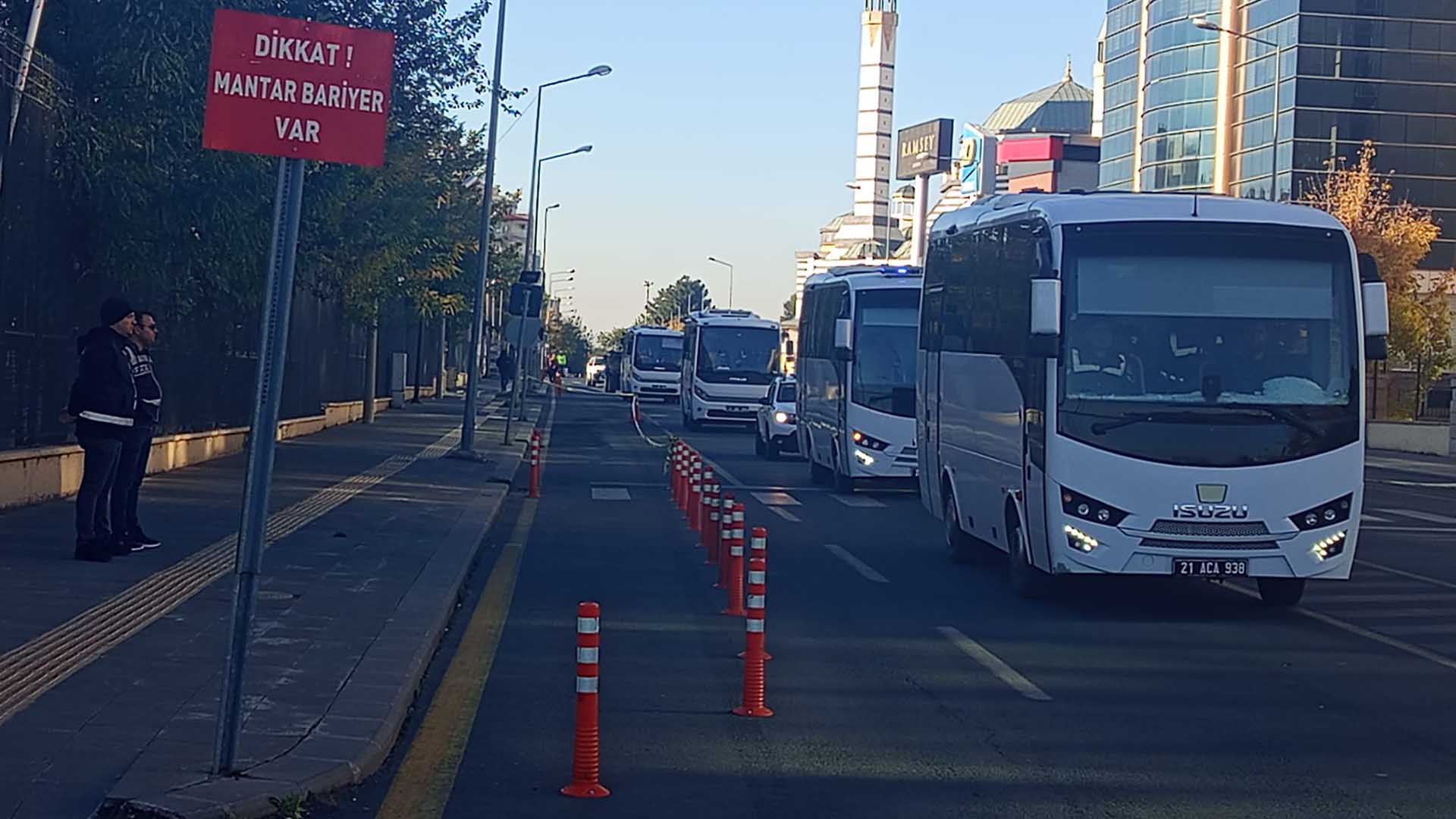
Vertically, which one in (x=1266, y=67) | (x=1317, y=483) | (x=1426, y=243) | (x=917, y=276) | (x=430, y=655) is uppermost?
(x=1266, y=67)

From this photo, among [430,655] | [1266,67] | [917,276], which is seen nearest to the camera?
[430,655]

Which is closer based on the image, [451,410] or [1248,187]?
[451,410]

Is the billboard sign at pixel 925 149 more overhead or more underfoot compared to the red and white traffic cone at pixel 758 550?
more overhead

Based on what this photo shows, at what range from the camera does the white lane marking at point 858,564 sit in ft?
49.9

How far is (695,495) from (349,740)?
12.4 meters

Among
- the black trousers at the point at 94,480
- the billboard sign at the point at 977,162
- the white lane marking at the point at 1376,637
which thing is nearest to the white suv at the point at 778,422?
the white lane marking at the point at 1376,637

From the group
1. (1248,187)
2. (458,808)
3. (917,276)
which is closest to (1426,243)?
(1248,187)

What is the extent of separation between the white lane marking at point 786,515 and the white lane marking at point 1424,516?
8.51 m

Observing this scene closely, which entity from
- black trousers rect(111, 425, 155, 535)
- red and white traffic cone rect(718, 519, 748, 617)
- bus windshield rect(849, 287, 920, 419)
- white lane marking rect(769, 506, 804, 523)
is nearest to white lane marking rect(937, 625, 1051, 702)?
red and white traffic cone rect(718, 519, 748, 617)

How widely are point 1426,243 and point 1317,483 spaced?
50.5 meters

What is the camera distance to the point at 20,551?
1361 cm

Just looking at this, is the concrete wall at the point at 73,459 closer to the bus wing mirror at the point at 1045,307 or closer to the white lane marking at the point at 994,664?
the white lane marking at the point at 994,664

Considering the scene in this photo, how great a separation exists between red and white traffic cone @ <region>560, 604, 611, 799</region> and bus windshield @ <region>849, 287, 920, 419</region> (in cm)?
1762

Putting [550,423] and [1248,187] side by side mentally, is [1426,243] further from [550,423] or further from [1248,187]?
[550,423]
